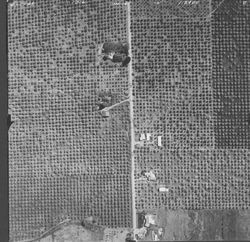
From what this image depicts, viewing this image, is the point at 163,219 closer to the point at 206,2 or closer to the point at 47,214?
the point at 47,214

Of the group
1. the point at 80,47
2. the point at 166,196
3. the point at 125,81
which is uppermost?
the point at 80,47

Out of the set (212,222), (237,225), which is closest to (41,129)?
(212,222)

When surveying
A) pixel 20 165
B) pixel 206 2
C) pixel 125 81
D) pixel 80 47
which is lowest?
pixel 20 165

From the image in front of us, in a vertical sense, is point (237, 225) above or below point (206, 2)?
below

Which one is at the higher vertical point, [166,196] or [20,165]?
[20,165]

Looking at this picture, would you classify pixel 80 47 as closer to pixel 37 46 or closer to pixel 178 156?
pixel 37 46

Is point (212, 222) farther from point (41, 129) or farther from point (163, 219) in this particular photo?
point (41, 129)

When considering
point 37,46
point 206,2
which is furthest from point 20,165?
point 206,2

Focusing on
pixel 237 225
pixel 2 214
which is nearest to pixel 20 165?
pixel 2 214
